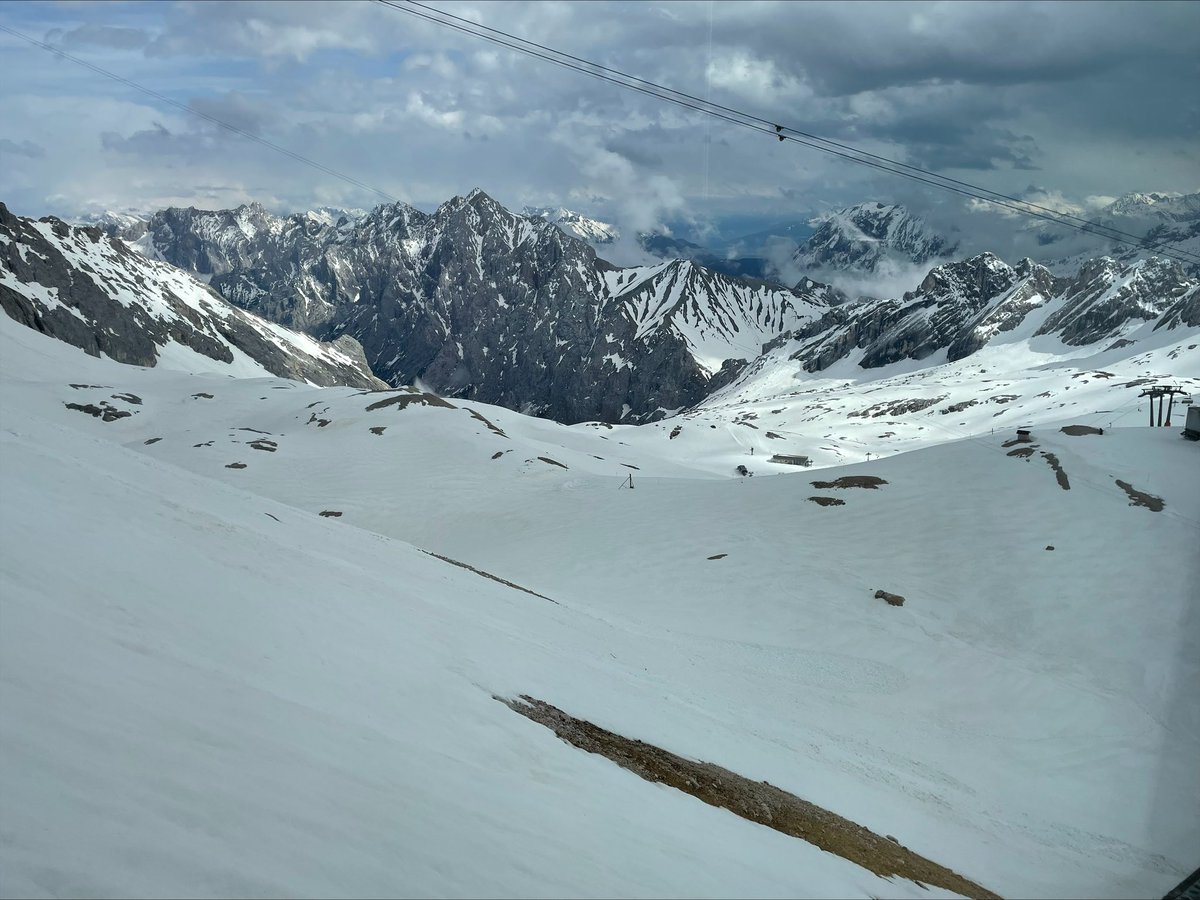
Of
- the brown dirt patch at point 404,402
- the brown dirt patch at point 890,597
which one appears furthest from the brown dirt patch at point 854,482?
the brown dirt patch at point 404,402

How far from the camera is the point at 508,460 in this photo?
60.9 meters

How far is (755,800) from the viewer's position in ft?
43.8

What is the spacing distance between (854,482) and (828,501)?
2.50m

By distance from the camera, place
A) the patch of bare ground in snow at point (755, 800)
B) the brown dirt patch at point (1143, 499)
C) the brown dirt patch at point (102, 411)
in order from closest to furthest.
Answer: the patch of bare ground in snow at point (755, 800) < the brown dirt patch at point (1143, 499) < the brown dirt patch at point (102, 411)

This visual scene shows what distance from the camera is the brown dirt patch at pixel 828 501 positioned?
1545 inches

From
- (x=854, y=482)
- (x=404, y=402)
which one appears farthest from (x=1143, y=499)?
(x=404, y=402)

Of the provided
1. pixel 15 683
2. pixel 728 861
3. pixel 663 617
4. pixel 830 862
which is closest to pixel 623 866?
pixel 728 861

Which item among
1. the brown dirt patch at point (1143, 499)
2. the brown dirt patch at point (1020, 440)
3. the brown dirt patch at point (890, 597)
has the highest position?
the brown dirt patch at point (1020, 440)

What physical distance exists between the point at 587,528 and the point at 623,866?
35708 mm

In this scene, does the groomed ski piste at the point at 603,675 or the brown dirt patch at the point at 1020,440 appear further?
the brown dirt patch at the point at 1020,440

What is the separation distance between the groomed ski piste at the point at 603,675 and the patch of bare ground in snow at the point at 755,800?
19.6 inches

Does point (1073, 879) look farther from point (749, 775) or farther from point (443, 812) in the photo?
point (443, 812)

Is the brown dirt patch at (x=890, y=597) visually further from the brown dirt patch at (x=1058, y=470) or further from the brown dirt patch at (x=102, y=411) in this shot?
the brown dirt patch at (x=102, y=411)

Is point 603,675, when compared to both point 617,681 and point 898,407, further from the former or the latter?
point 898,407
